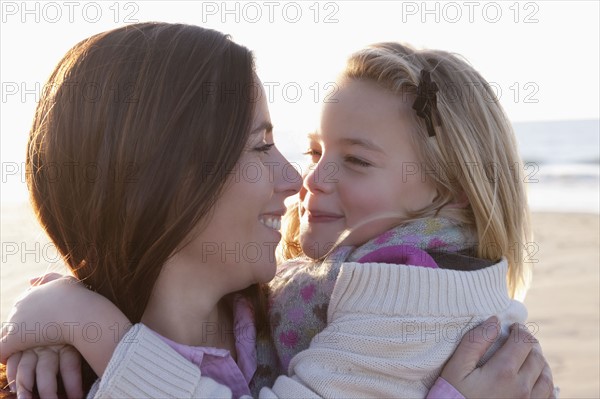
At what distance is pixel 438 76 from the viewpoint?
289 centimetres

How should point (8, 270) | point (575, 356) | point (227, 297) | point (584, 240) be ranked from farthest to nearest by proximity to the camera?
point (584, 240) < point (8, 270) < point (575, 356) < point (227, 297)

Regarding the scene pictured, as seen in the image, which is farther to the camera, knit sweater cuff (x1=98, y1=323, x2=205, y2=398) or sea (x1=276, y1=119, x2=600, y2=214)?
sea (x1=276, y1=119, x2=600, y2=214)

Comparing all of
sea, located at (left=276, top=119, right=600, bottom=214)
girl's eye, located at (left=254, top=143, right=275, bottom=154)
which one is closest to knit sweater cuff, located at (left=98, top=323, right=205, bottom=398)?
girl's eye, located at (left=254, top=143, right=275, bottom=154)

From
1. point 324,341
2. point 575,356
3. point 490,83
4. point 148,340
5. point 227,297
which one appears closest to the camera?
point 148,340

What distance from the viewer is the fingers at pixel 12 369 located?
2146 millimetres

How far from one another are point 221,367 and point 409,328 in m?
0.60

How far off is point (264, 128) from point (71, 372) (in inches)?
37.1

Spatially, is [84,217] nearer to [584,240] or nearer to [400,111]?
[400,111]

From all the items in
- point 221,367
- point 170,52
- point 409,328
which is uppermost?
point 170,52

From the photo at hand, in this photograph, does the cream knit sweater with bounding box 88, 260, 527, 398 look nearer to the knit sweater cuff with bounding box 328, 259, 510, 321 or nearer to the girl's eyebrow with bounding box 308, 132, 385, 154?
the knit sweater cuff with bounding box 328, 259, 510, 321

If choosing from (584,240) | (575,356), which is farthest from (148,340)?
(584,240)

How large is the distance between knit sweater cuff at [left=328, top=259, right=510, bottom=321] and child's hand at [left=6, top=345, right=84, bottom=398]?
0.77m

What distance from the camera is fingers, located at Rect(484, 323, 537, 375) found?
2.30 metres

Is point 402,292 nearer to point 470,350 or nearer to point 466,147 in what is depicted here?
point 470,350
